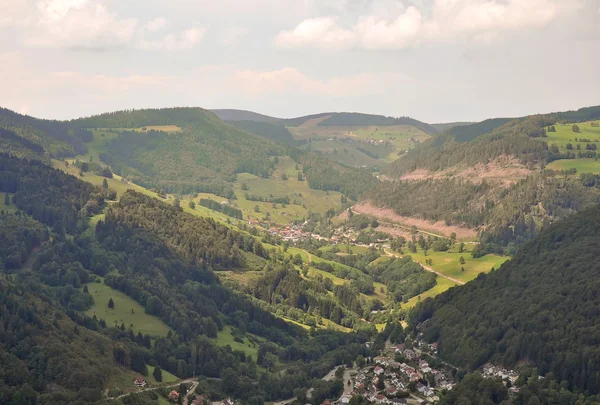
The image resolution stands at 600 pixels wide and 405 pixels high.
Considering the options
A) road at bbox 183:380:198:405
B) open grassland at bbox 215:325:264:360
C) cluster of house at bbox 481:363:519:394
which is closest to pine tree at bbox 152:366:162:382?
road at bbox 183:380:198:405

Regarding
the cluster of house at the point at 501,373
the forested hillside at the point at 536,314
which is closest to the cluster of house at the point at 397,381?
the cluster of house at the point at 501,373

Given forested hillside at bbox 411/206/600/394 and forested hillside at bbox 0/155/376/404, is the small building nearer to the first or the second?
forested hillside at bbox 0/155/376/404

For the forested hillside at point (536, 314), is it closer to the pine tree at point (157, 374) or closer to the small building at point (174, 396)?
the small building at point (174, 396)

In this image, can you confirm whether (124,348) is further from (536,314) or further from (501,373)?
(536,314)

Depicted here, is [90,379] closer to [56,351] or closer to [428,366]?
[56,351]

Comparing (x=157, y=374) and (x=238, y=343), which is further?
(x=238, y=343)

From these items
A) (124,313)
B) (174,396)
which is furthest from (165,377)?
(124,313)
